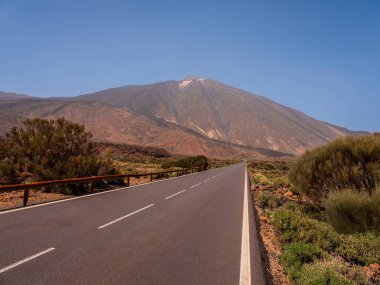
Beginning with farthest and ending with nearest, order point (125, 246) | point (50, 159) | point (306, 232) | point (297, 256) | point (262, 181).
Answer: point (262, 181)
point (50, 159)
point (306, 232)
point (297, 256)
point (125, 246)

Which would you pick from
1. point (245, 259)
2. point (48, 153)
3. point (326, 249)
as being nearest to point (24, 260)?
point (245, 259)

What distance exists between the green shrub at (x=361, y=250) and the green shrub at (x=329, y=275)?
1.36 metres

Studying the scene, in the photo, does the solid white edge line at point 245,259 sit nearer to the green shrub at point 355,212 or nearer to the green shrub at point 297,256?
the green shrub at point 297,256

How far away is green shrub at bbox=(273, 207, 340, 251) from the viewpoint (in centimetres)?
819

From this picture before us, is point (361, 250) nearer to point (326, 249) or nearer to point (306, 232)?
point (326, 249)

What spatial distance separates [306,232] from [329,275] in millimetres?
3457

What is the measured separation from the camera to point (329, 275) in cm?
531

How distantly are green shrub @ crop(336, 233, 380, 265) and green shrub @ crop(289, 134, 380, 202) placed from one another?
11.7ft

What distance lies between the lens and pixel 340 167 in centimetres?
1327

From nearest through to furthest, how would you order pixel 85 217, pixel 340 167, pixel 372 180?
1. pixel 85 217
2. pixel 372 180
3. pixel 340 167

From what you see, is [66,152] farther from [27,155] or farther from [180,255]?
[180,255]

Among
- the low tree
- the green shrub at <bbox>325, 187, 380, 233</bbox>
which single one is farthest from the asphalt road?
the low tree

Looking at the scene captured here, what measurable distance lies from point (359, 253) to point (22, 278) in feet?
22.1

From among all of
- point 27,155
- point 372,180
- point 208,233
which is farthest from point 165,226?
point 27,155
